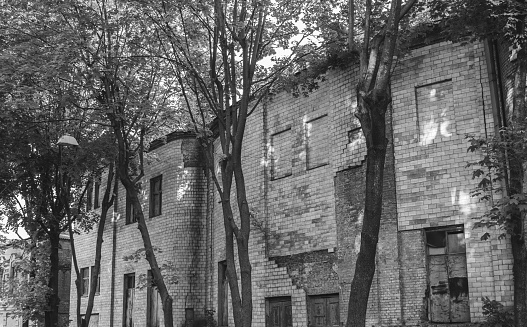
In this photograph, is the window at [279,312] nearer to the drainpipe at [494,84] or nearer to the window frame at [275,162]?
the window frame at [275,162]

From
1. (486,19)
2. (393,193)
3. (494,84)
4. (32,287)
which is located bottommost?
(32,287)

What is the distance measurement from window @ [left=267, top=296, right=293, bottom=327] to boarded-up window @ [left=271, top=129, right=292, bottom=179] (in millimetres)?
3038

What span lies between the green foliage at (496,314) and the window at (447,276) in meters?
0.63

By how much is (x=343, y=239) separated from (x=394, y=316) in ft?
6.80

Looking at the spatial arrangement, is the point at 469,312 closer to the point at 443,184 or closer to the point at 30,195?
the point at 443,184

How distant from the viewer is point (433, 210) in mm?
12172

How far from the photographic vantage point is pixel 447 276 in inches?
471

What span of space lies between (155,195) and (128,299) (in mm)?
3728

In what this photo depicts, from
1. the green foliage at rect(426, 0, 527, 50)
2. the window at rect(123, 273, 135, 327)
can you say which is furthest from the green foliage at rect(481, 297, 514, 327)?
the window at rect(123, 273, 135, 327)

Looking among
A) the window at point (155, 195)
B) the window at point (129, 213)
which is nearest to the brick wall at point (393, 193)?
the window at point (155, 195)

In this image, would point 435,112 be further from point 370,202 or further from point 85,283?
point 85,283

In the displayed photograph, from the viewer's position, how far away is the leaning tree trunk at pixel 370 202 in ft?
28.6

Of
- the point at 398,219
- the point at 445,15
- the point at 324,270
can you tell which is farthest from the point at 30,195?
the point at 445,15

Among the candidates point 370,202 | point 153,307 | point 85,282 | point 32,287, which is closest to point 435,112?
point 370,202
